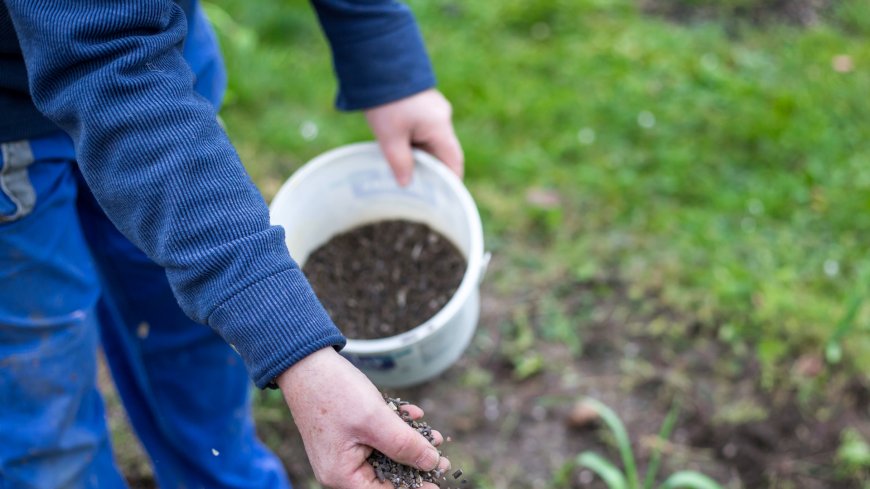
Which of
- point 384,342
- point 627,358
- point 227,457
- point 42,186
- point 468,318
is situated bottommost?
point 627,358

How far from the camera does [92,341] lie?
150 centimetres

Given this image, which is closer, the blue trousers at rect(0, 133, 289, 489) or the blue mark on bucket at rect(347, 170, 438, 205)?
the blue trousers at rect(0, 133, 289, 489)

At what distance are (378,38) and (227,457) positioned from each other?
968 mm

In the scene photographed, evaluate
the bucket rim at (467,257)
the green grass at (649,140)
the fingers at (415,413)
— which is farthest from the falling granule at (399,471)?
the green grass at (649,140)

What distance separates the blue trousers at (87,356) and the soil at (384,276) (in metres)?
0.28

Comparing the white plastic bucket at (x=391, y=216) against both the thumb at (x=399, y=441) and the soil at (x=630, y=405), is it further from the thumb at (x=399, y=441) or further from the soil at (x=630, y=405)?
the thumb at (x=399, y=441)

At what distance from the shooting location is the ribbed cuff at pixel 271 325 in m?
1.02

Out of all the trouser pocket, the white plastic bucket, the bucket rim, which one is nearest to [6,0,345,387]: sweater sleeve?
the trouser pocket

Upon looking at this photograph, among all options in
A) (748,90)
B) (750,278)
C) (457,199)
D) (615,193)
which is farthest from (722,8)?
(457,199)

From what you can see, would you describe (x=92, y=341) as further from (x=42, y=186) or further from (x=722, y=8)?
(x=722, y=8)

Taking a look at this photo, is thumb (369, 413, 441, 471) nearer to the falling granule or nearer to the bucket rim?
the falling granule

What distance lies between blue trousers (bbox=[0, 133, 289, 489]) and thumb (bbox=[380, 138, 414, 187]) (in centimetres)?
52

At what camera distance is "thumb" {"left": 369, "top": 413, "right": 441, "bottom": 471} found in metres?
1.03

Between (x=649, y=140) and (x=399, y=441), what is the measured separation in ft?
6.99
